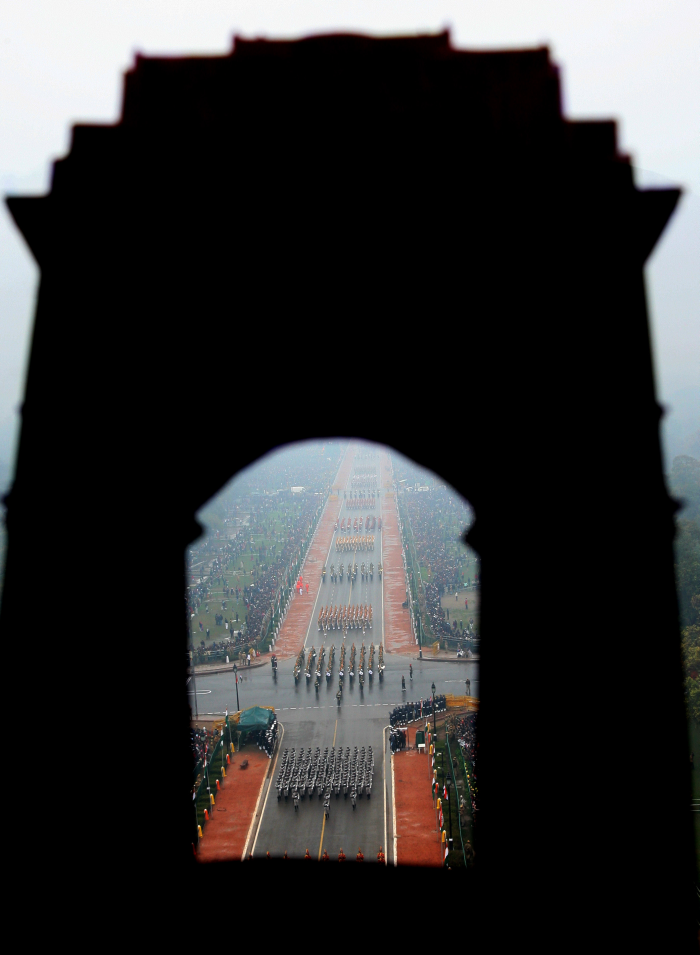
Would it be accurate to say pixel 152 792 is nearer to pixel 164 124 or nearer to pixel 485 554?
pixel 485 554

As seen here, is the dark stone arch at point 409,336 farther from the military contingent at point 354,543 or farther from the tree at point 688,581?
the military contingent at point 354,543

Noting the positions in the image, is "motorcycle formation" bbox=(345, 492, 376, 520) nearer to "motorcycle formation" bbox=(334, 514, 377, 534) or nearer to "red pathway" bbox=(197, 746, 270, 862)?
"motorcycle formation" bbox=(334, 514, 377, 534)

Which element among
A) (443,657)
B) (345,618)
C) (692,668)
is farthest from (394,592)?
(692,668)

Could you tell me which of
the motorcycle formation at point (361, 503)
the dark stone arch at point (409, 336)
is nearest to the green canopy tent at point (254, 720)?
the dark stone arch at point (409, 336)

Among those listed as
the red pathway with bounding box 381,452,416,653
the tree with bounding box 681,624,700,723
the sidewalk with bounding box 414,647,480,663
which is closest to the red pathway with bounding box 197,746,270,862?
Result: the sidewalk with bounding box 414,647,480,663

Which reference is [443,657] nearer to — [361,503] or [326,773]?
[326,773]
